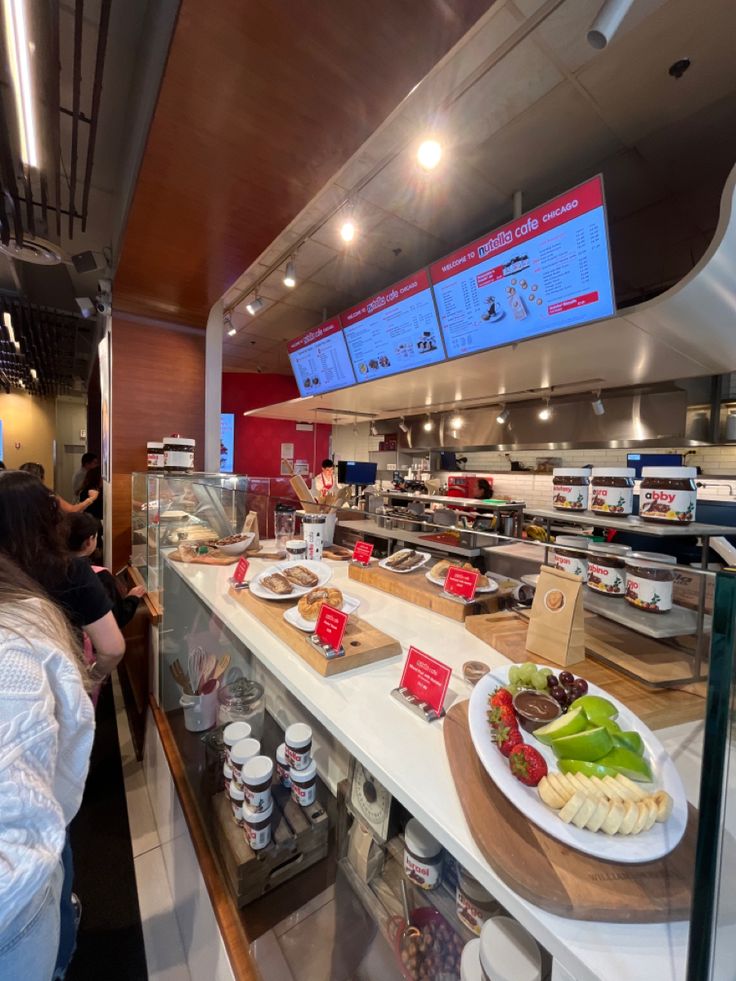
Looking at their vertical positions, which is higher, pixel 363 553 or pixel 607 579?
pixel 607 579

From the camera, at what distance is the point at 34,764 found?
0.63 m

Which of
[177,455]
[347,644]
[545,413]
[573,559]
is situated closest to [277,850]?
[347,644]

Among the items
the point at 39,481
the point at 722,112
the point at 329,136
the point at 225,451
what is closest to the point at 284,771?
the point at 39,481

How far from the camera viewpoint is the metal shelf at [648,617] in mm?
892

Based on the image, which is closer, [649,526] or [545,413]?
[649,526]

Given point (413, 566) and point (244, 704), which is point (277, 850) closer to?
point (244, 704)

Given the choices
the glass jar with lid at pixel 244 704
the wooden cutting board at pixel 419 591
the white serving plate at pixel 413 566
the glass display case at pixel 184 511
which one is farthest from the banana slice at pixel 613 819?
the glass display case at pixel 184 511

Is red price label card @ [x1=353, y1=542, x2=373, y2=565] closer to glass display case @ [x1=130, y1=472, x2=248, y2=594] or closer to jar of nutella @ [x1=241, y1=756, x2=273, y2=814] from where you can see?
jar of nutella @ [x1=241, y1=756, x2=273, y2=814]

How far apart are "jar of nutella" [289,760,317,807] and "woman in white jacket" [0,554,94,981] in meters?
0.52

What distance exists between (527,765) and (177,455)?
2726 mm

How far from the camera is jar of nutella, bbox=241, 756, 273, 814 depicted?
1060 mm

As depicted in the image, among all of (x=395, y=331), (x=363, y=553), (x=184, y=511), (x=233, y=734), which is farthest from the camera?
(x=395, y=331)

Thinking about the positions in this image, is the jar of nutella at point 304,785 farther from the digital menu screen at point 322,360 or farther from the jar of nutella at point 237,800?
the digital menu screen at point 322,360

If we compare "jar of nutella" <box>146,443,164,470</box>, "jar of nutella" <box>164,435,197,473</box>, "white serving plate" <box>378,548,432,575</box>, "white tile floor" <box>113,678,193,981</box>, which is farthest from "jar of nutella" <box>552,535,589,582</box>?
"jar of nutella" <box>146,443,164,470</box>
